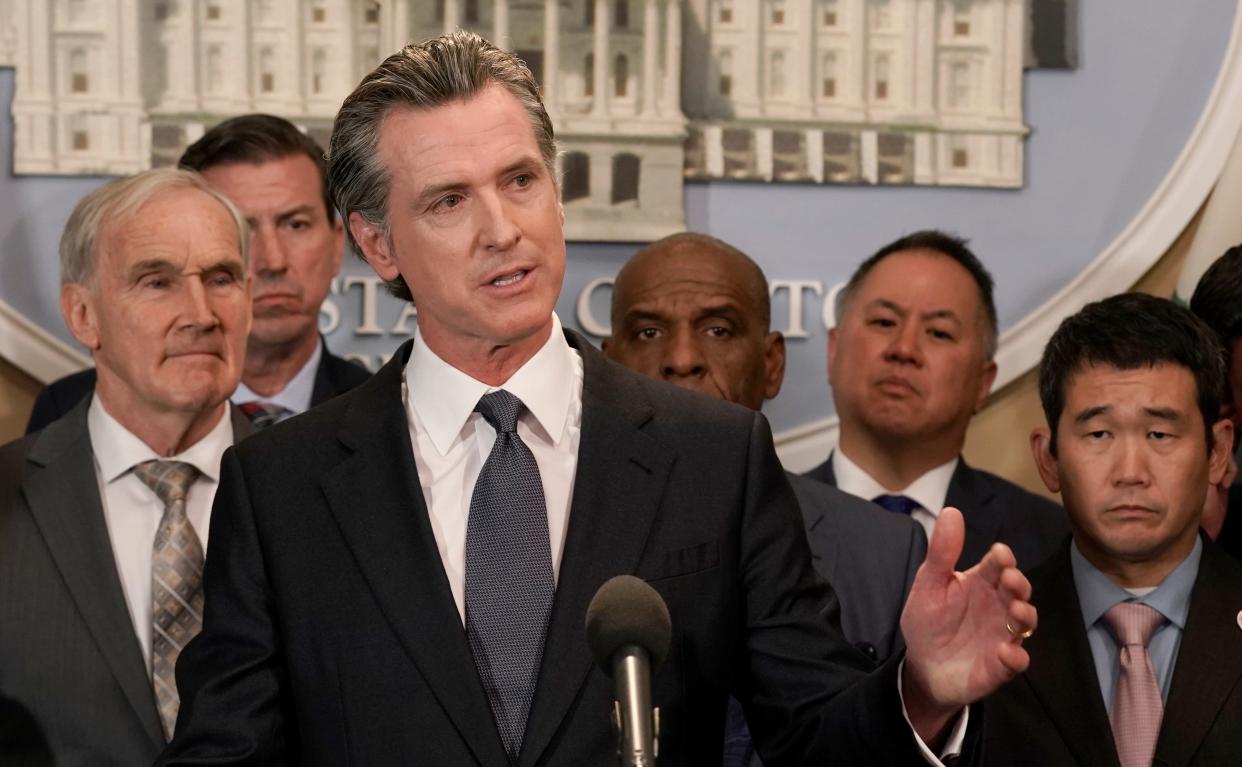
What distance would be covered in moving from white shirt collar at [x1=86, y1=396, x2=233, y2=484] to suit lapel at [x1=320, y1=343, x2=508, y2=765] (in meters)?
1.06

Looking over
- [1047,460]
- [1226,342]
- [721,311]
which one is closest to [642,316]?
[721,311]

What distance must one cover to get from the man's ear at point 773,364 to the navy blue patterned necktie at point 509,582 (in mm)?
1678

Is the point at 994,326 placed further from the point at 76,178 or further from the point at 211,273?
the point at 76,178

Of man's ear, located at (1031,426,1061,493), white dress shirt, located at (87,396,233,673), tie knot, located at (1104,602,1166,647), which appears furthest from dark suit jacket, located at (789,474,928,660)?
white dress shirt, located at (87,396,233,673)

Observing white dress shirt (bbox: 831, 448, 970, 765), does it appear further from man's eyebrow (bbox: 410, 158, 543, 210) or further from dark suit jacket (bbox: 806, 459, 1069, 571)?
man's eyebrow (bbox: 410, 158, 543, 210)

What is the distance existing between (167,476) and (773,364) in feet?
4.43

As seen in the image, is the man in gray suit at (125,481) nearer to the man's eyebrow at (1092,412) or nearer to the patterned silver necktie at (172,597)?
the patterned silver necktie at (172,597)

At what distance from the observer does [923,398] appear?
386cm

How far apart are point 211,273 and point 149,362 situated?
0.74 feet

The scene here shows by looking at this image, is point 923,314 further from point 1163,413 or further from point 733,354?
point 1163,413

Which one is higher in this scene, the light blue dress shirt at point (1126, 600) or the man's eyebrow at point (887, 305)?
the man's eyebrow at point (887, 305)

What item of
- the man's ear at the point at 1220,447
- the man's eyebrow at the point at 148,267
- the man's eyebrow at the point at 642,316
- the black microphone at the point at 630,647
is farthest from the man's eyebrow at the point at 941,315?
the black microphone at the point at 630,647

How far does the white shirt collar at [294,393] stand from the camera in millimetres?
3957

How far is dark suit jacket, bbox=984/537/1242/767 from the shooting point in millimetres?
2814
